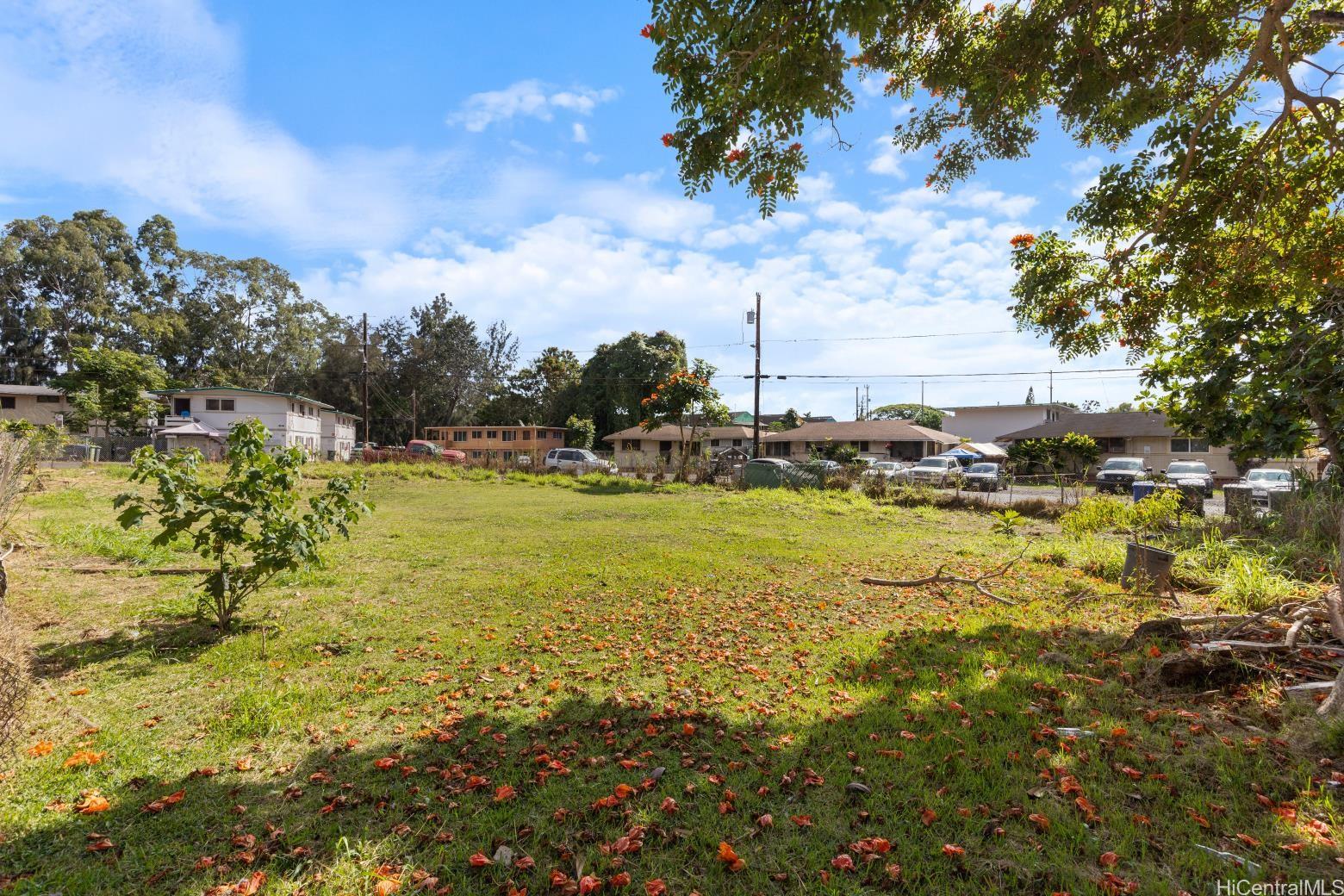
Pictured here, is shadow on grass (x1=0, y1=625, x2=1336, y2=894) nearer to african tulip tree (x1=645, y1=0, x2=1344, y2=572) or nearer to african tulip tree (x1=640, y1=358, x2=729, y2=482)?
african tulip tree (x1=645, y1=0, x2=1344, y2=572)

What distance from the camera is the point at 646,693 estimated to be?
13.9 ft

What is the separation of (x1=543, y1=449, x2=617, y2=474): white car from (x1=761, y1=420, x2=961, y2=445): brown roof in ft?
52.7

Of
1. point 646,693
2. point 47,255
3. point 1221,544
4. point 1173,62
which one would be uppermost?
point 47,255

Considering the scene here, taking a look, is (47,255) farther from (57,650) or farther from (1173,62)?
(1173,62)

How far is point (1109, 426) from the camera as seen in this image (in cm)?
3784

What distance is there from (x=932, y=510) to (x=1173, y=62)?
39.0 feet

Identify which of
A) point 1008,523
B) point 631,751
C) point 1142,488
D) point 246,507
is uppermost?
point 246,507

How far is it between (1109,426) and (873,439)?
14045 mm

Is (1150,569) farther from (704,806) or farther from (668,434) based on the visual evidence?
(668,434)

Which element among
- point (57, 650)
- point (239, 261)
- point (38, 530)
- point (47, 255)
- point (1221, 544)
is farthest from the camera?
point (239, 261)

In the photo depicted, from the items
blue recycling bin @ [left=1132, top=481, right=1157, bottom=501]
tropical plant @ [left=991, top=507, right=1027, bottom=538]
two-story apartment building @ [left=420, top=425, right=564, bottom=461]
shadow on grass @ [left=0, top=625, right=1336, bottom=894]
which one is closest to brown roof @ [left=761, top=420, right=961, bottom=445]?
two-story apartment building @ [left=420, top=425, right=564, bottom=461]

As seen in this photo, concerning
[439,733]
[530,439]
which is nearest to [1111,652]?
[439,733]

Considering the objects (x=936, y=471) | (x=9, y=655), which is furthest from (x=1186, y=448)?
(x=9, y=655)

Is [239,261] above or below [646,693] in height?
A: above
